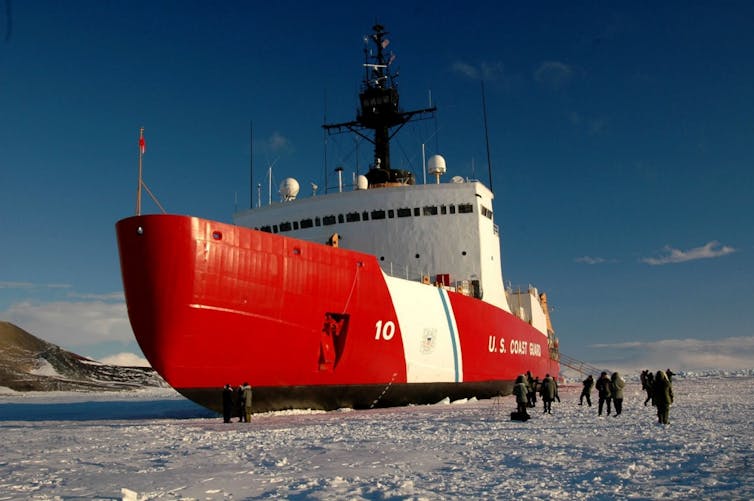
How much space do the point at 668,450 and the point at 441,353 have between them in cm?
1015

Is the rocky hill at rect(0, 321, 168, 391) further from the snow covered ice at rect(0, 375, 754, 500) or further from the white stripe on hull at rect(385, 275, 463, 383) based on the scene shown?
the snow covered ice at rect(0, 375, 754, 500)

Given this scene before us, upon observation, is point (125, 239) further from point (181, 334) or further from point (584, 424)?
point (584, 424)

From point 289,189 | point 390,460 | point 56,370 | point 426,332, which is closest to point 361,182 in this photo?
point 289,189

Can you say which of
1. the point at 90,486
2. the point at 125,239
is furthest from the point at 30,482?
the point at 125,239

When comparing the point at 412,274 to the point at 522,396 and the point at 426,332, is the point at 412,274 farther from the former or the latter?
the point at 522,396

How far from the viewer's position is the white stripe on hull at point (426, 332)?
16.7 m

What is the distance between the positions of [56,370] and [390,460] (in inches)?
3219

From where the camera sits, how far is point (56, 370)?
77.2 metres

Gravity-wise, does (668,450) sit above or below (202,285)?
below

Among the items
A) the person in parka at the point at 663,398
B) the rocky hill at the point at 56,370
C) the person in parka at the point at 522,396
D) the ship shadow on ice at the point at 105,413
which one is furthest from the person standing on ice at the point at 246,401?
the rocky hill at the point at 56,370

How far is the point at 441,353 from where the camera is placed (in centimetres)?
1805

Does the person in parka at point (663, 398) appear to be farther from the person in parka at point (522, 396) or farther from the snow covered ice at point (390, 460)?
the person in parka at point (522, 396)

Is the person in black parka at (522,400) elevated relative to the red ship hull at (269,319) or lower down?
lower down

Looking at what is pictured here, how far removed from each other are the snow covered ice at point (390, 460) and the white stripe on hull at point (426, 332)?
4060 millimetres
